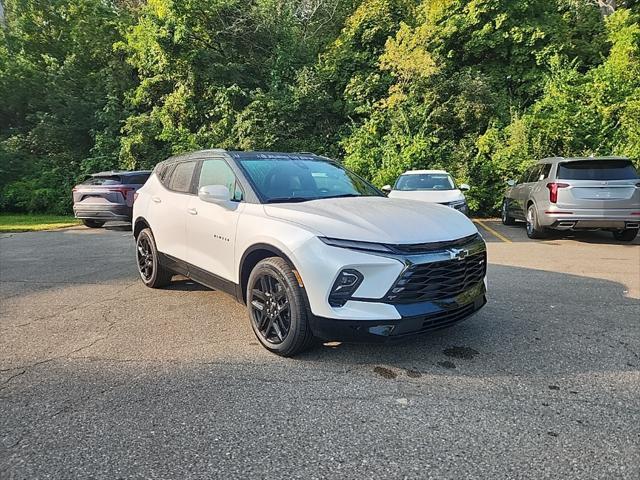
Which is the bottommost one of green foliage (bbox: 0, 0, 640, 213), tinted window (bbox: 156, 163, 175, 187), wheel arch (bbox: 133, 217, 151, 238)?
wheel arch (bbox: 133, 217, 151, 238)

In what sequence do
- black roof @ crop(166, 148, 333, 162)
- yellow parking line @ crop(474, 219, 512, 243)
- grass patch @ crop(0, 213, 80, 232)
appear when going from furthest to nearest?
grass patch @ crop(0, 213, 80, 232), yellow parking line @ crop(474, 219, 512, 243), black roof @ crop(166, 148, 333, 162)

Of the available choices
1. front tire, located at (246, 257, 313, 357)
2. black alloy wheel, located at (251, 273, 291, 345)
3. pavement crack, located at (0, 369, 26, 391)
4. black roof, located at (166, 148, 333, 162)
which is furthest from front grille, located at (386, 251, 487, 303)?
pavement crack, located at (0, 369, 26, 391)

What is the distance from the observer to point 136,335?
408 cm

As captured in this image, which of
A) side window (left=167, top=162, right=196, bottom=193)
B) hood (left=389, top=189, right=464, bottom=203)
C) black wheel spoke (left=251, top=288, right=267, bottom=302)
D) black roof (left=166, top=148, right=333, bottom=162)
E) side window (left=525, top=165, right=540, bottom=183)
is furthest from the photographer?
side window (left=525, top=165, right=540, bottom=183)

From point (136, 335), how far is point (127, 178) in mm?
8201

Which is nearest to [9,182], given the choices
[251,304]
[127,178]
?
[127,178]

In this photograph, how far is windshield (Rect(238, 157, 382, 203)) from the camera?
4148mm

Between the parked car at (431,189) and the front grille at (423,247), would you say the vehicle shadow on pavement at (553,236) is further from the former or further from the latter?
the front grille at (423,247)

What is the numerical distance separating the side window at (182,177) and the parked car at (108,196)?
20.6 feet

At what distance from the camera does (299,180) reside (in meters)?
4.43

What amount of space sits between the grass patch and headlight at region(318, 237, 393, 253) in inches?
452

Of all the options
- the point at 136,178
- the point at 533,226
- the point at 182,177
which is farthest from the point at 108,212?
the point at 533,226

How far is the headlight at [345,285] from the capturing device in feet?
10.3

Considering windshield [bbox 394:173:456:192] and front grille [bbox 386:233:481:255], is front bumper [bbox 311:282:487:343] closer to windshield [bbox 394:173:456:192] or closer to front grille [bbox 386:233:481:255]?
front grille [bbox 386:233:481:255]
